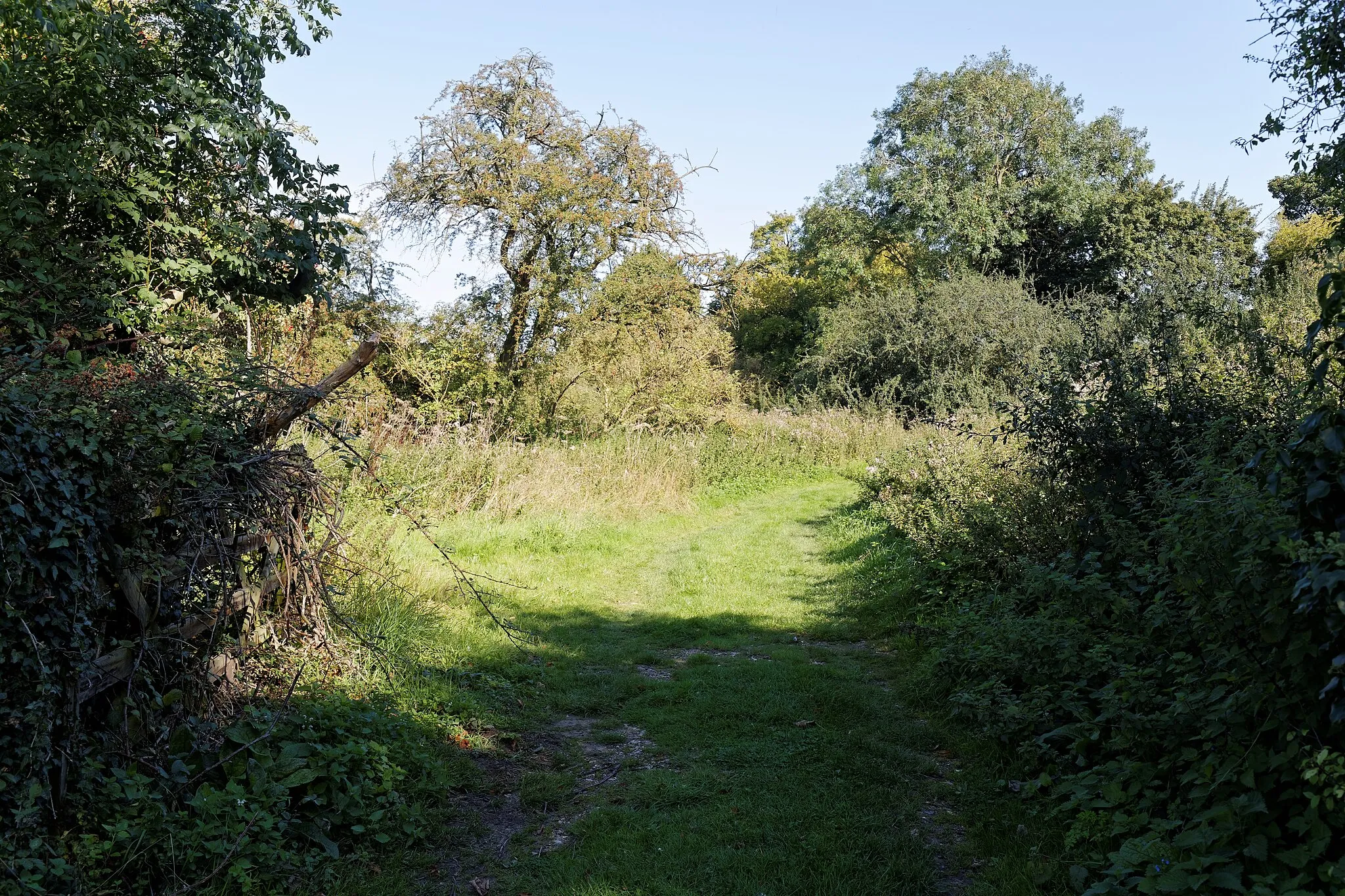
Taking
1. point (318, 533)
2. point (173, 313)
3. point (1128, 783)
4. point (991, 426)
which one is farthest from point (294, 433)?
point (991, 426)

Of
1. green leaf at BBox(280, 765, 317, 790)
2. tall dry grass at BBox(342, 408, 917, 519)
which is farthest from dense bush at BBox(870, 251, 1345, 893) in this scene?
tall dry grass at BBox(342, 408, 917, 519)

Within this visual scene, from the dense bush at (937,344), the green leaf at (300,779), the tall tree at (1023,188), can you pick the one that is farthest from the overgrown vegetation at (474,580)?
the tall tree at (1023,188)

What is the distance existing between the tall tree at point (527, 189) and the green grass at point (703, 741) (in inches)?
296

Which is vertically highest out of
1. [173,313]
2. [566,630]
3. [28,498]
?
[173,313]

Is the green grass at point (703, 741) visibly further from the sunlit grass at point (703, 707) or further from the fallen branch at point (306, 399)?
the fallen branch at point (306, 399)

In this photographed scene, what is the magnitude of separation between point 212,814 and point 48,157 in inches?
196

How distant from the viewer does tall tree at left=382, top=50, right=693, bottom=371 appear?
16.8m

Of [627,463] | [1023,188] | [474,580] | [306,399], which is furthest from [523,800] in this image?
[1023,188]

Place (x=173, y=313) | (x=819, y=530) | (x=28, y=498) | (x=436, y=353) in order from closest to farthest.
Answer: (x=28, y=498) < (x=173, y=313) < (x=819, y=530) < (x=436, y=353)

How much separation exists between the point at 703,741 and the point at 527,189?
45.8ft

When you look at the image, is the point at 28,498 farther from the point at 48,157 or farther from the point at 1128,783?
the point at 1128,783

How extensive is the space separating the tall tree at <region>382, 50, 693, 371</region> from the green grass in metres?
7.52

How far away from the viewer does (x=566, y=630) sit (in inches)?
325

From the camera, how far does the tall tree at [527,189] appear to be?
662 inches
